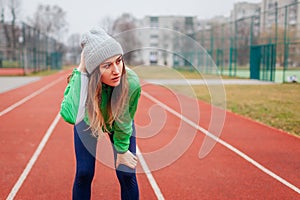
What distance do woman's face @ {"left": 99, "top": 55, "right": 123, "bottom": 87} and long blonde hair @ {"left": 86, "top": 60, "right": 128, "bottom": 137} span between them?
38 millimetres

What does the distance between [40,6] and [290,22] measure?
41896 millimetres

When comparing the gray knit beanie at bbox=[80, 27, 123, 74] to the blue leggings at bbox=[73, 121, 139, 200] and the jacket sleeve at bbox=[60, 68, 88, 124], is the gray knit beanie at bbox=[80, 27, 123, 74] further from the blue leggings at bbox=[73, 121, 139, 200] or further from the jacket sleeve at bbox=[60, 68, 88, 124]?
the blue leggings at bbox=[73, 121, 139, 200]

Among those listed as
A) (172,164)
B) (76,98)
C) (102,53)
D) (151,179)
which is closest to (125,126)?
(76,98)

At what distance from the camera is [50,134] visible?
21.9 ft

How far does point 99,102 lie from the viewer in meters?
2.23

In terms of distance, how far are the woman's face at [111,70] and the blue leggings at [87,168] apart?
0.37 meters

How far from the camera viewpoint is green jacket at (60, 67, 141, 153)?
2.13m

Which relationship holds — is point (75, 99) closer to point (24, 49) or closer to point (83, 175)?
point (83, 175)

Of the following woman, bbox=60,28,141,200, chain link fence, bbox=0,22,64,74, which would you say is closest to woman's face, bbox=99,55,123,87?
woman, bbox=60,28,141,200

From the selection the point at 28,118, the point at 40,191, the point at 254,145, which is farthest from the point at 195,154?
the point at 28,118

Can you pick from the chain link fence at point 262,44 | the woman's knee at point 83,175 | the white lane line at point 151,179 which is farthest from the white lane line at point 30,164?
the chain link fence at point 262,44

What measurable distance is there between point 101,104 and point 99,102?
0.04 meters

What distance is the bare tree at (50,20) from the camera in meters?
53.3

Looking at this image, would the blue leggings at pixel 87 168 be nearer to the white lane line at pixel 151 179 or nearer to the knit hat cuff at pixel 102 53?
the knit hat cuff at pixel 102 53
